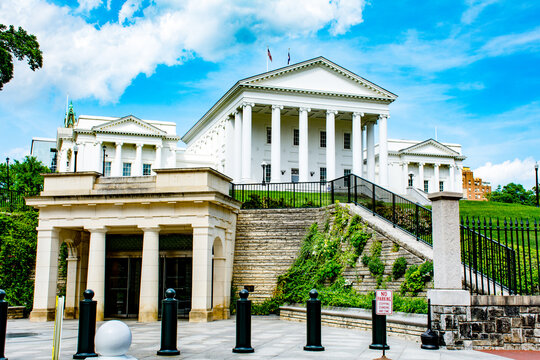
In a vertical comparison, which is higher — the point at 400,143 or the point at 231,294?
the point at 400,143

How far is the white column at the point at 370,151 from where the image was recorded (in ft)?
220

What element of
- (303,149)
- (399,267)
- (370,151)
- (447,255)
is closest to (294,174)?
(303,149)

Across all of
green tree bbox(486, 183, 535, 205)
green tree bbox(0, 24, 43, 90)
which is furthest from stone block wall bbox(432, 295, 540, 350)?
green tree bbox(486, 183, 535, 205)

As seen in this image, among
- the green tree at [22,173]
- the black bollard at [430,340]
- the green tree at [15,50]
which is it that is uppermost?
the green tree at [22,173]

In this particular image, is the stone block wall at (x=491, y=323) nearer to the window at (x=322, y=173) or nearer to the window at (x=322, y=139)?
A: the window at (x=322, y=173)

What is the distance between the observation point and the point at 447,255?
1255 centimetres

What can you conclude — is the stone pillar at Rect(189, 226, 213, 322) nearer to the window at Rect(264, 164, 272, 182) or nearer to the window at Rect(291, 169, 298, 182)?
the window at Rect(264, 164, 272, 182)

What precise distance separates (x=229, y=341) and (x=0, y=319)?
5.34 metres

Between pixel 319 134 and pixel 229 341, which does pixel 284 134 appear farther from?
pixel 229 341

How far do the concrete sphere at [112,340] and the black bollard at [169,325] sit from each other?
387cm

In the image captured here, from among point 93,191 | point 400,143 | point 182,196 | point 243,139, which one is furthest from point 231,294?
point 400,143

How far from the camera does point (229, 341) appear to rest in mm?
13500

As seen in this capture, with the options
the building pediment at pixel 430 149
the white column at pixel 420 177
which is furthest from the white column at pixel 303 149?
the white column at pixel 420 177

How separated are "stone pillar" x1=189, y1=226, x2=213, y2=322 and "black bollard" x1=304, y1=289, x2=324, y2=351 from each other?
25.8 ft
